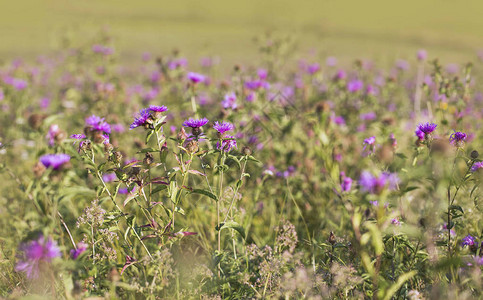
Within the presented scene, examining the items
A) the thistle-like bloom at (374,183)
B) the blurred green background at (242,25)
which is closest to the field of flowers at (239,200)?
the thistle-like bloom at (374,183)

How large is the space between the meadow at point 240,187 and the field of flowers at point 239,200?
0.5 inches

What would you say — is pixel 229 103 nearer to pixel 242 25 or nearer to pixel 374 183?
pixel 374 183

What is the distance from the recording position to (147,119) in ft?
5.25

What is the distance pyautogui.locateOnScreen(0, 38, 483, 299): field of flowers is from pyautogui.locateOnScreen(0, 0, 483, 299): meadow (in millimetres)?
12

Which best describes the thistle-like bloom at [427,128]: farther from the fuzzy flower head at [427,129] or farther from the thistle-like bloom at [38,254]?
the thistle-like bloom at [38,254]

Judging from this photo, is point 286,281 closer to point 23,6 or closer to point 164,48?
point 164,48

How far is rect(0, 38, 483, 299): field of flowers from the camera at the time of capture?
4.67 ft

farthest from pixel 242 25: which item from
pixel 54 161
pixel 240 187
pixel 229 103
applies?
pixel 54 161

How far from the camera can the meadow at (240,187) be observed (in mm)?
1456

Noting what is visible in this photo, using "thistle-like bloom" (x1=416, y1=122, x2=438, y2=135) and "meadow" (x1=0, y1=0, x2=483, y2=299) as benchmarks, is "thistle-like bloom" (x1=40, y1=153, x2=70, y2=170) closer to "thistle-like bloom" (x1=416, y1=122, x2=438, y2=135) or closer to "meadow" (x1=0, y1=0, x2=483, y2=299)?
"meadow" (x1=0, y1=0, x2=483, y2=299)

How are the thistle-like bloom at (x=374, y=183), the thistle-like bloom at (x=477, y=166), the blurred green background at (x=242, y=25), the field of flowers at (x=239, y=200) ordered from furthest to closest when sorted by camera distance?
the blurred green background at (x=242, y=25) < the thistle-like bloom at (x=477, y=166) < the field of flowers at (x=239, y=200) < the thistle-like bloom at (x=374, y=183)

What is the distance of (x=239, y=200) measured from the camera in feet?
7.97

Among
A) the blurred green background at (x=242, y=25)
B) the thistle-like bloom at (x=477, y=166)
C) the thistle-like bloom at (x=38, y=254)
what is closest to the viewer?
the thistle-like bloom at (x=38, y=254)

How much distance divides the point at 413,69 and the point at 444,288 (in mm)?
7846
